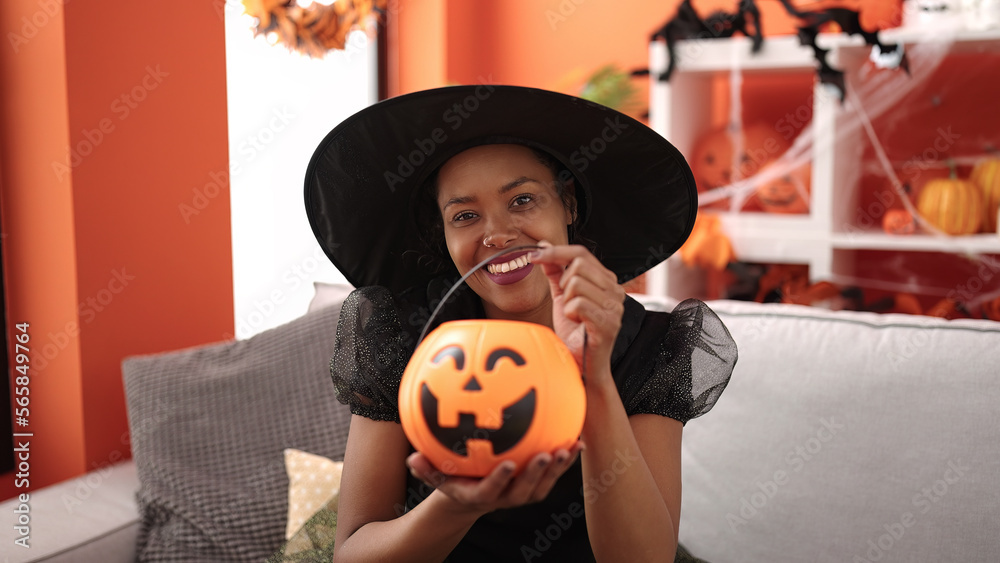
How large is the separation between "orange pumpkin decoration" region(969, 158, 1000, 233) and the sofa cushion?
1346 millimetres

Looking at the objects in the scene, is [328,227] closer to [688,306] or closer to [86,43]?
[688,306]

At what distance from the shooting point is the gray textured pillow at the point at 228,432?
1.90 meters

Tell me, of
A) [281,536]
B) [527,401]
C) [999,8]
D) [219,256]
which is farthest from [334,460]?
[999,8]

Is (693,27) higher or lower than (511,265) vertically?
higher

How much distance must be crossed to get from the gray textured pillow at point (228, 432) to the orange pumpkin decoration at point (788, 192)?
1825 mm

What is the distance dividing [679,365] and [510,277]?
34cm

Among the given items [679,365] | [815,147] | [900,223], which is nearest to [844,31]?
[815,147]

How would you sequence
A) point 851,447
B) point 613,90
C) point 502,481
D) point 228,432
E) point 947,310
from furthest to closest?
point 613,90 → point 947,310 → point 228,432 → point 851,447 → point 502,481

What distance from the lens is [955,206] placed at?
2.81 m

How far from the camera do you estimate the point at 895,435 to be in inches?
63.1

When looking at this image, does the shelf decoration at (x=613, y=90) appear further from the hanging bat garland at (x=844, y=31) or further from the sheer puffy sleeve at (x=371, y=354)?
the sheer puffy sleeve at (x=371, y=354)

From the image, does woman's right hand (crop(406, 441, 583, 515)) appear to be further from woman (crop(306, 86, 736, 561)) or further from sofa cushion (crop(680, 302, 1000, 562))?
sofa cushion (crop(680, 302, 1000, 562))

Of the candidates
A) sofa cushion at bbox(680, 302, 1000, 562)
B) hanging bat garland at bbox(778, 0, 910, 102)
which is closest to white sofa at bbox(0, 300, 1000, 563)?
sofa cushion at bbox(680, 302, 1000, 562)

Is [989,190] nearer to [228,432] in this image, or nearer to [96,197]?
[228,432]
